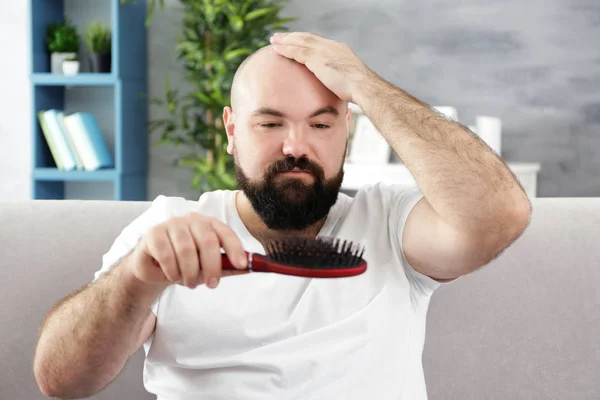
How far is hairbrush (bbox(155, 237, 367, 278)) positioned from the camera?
87 cm

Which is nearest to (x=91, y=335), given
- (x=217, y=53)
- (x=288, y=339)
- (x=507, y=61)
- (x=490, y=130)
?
(x=288, y=339)

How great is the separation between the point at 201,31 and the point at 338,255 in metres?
3.37

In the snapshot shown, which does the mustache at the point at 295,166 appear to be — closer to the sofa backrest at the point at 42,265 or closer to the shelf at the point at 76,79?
the sofa backrest at the point at 42,265

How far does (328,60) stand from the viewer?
139 centimetres

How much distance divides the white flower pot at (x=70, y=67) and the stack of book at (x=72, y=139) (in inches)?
8.3

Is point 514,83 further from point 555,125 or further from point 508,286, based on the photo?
point 508,286

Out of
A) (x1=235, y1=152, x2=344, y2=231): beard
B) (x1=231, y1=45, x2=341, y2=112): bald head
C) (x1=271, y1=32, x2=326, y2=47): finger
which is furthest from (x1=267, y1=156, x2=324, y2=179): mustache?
(x1=271, y1=32, x2=326, y2=47): finger

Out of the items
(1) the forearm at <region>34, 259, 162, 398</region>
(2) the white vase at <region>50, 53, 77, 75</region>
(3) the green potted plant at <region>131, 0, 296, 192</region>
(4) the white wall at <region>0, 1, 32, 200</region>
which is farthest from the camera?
(4) the white wall at <region>0, 1, 32, 200</region>

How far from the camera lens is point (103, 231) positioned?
1507mm

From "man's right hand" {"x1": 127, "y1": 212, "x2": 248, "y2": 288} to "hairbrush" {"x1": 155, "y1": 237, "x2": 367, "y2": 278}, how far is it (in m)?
0.02

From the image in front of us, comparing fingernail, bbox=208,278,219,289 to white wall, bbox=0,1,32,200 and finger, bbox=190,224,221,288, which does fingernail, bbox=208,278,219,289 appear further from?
white wall, bbox=0,1,32,200

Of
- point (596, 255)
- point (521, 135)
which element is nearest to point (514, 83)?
point (521, 135)

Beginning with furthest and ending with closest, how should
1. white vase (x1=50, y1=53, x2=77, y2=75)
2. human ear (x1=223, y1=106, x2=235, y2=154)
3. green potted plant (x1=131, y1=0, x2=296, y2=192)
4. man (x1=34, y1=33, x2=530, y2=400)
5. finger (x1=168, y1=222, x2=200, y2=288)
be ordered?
→ white vase (x1=50, y1=53, x2=77, y2=75), green potted plant (x1=131, y1=0, x2=296, y2=192), human ear (x1=223, y1=106, x2=235, y2=154), man (x1=34, y1=33, x2=530, y2=400), finger (x1=168, y1=222, x2=200, y2=288)

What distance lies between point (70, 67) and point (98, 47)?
18 centimetres
